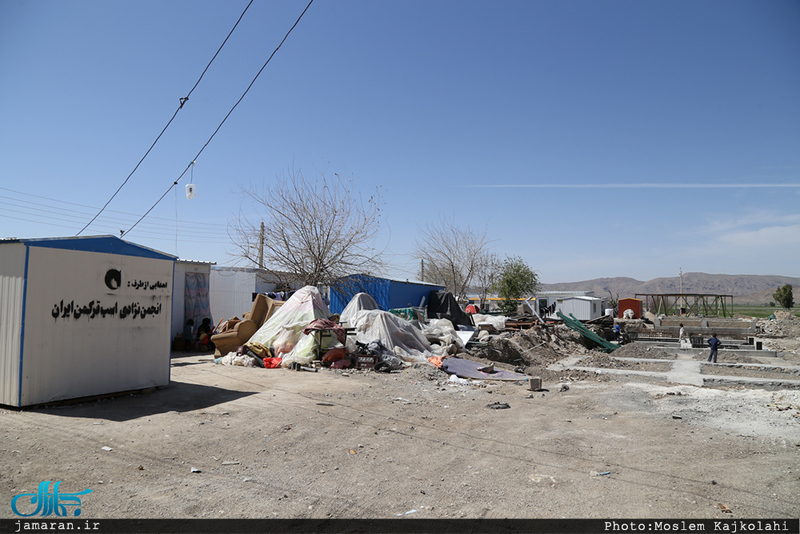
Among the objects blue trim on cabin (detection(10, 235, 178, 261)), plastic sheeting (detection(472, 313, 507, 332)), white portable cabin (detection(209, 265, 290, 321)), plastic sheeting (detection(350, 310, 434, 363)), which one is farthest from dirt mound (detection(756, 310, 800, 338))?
blue trim on cabin (detection(10, 235, 178, 261))

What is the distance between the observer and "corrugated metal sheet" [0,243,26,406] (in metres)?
6.86

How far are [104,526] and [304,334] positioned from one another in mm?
9485

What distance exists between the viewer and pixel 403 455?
19.7 ft

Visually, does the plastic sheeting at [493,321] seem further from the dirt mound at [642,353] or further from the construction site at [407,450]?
the construction site at [407,450]

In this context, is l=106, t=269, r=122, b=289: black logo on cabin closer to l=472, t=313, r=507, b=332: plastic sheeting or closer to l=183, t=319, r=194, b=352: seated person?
l=183, t=319, r=194, b=352: seated person

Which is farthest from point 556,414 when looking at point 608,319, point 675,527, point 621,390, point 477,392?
point 608,319

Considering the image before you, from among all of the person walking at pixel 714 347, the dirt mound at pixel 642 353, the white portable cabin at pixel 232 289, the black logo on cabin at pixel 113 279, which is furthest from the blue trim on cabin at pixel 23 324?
the dirt mound at pixel 642 353

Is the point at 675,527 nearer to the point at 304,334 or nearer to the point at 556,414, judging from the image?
the point at 556,414

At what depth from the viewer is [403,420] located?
7766 mm

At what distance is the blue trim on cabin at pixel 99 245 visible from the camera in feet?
23.8

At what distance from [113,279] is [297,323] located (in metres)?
6.16

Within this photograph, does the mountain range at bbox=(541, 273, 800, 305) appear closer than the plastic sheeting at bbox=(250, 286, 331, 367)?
No
